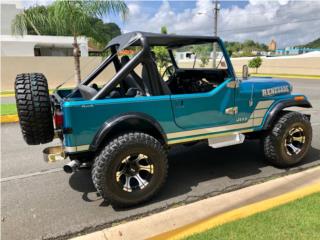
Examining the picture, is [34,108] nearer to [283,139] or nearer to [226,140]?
[226,140]

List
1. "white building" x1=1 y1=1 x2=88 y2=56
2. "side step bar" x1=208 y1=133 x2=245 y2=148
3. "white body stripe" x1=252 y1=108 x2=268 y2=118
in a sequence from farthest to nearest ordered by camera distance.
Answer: "white building" x1=1 y1=1 x2=88 y2=56 < "white body stripe" x1=252 y1=108 x2=268 y2=118 < "side step bar" x1=208 y1=133 x2=245 y2=148

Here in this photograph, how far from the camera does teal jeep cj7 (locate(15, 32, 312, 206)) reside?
3311 millimetres

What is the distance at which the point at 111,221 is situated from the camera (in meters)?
3.28

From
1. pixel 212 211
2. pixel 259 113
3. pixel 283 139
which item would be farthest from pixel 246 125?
pixel 212 211

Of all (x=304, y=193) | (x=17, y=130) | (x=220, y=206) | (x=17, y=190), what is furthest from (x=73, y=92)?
(x=17, y=130)

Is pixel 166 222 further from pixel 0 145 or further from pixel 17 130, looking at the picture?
pixel 17 130

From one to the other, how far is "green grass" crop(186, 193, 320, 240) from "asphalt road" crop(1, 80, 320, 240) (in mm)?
828

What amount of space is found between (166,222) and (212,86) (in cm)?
214

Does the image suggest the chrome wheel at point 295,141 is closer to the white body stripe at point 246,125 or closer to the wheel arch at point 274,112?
the wheel arch at point 274,112

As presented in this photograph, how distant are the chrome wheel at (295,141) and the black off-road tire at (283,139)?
0.03 meters

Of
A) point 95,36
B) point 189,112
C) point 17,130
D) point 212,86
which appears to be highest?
point 95,36

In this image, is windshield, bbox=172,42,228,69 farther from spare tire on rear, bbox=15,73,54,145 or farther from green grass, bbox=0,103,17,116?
green grass, bbox=0,103,17,116

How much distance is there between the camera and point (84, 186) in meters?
4.11

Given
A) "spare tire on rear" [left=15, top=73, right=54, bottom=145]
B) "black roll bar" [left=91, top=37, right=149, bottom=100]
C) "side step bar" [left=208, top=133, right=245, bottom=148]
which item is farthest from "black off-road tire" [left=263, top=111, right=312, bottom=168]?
"spare tire on rear" [left=15, top=73, right=54, bottom=145]
